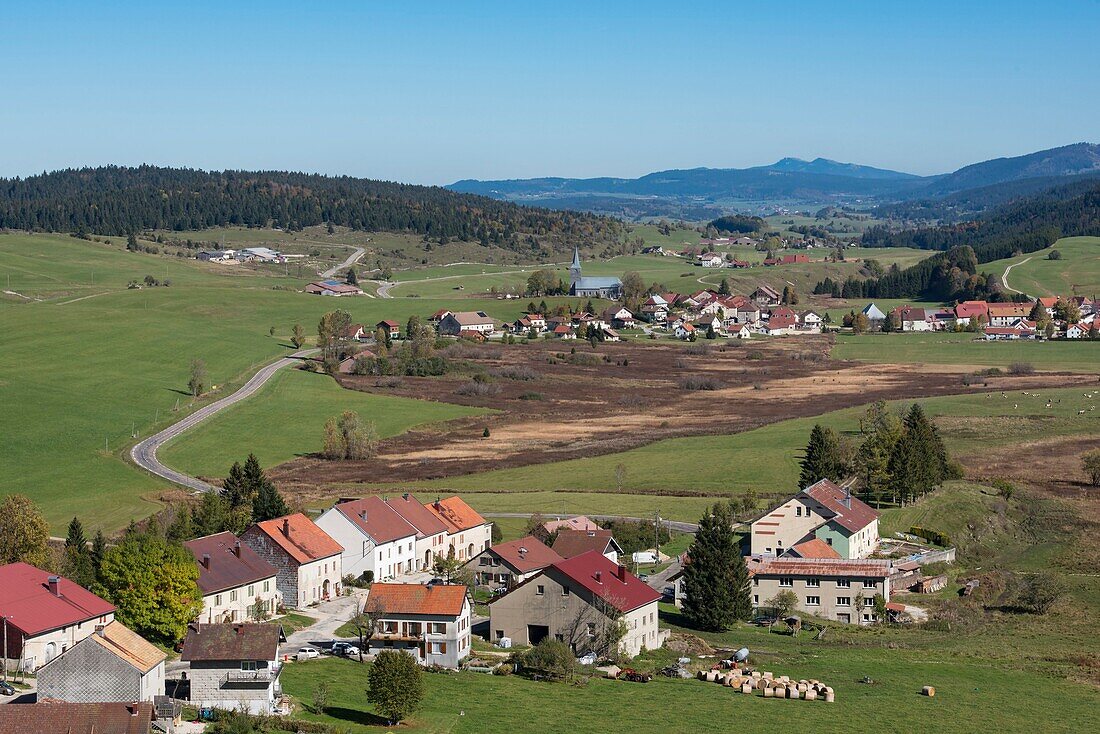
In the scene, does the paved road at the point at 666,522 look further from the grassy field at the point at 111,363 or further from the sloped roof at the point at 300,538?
the grassy field at the point at 111,363

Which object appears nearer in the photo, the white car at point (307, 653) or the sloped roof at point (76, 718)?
the sloped roof at point (76, 718)

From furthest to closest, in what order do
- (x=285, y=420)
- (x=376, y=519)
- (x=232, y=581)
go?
(x=285, y=420), (x=376, y=519), (x=232, y=581)

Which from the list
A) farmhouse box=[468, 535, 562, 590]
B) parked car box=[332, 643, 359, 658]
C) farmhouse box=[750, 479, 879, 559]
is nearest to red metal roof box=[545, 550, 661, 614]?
farmhouse box=[468, 535, 562, 590]

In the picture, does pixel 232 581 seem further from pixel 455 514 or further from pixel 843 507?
pixel 843 507

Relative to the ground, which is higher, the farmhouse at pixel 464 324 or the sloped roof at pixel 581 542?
the sloped roof at pixel 581 542

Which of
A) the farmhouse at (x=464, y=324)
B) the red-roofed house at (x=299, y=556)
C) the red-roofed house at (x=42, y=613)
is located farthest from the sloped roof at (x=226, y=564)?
the farmhouse at (x=464, y=324)

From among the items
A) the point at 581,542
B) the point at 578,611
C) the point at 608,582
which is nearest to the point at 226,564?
the point at 578,611
